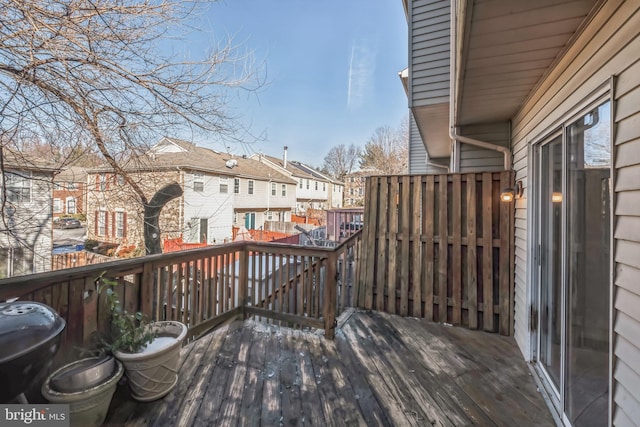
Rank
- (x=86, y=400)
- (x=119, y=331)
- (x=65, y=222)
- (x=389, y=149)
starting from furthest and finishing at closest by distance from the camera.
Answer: (x=389, y=149), (x=65, y=222), (x=119, y=331), (x=86, y=400)

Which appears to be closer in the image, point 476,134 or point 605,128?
point 605,128

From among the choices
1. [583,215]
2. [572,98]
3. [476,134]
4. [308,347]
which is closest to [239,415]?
[308,347]

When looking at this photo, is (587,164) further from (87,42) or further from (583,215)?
(87,42)

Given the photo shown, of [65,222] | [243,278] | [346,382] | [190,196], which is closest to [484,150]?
[346,382]

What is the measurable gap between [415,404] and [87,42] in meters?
4.16

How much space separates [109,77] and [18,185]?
156 cm

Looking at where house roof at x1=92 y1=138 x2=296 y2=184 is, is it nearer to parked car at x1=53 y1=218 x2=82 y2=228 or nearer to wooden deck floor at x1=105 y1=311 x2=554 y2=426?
parked car at x1=53 y1=218 x2=82 y2=228

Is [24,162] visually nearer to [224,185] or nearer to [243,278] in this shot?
[243,278]

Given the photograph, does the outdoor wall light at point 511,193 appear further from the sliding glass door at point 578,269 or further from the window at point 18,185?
the window at point 18,185

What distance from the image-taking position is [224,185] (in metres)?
14.4

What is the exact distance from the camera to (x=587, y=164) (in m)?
1.65

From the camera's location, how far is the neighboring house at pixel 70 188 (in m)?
3.20

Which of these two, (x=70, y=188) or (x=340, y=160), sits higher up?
(x=340, y=160)

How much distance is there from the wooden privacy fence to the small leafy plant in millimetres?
2655
